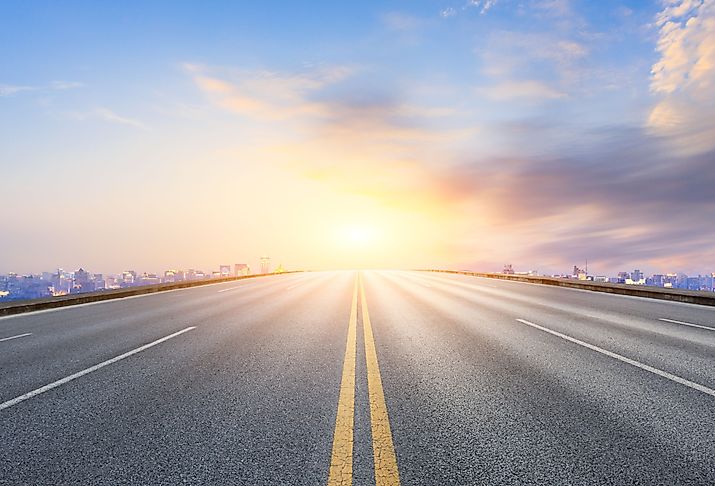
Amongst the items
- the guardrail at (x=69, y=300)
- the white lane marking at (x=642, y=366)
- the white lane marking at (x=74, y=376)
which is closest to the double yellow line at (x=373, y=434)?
the white lane marking at (x=74, y=376)

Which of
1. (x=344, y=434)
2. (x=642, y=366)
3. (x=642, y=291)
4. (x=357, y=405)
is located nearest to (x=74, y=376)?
(x=357, y=405)

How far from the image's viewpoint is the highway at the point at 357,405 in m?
3.17

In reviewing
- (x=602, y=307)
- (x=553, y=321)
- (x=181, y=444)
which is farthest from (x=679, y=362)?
(x=602, y=307)

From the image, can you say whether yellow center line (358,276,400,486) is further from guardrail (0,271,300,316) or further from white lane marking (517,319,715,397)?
guardrail (0,271,300,316)

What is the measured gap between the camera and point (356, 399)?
4652 mm

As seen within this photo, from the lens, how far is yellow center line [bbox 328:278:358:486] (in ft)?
9.87

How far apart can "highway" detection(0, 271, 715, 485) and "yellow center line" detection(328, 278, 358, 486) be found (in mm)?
17

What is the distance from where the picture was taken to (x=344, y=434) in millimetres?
3705

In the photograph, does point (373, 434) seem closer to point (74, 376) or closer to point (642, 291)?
point (74, 376)

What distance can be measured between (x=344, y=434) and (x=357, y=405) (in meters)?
0.76

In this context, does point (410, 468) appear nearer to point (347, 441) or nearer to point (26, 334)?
point (347, 441)

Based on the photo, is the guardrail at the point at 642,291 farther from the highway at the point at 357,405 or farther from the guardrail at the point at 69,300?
the guardrail at the point at 69,300

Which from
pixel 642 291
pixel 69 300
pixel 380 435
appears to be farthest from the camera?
pixel 642 291

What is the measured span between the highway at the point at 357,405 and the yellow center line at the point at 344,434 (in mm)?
17
